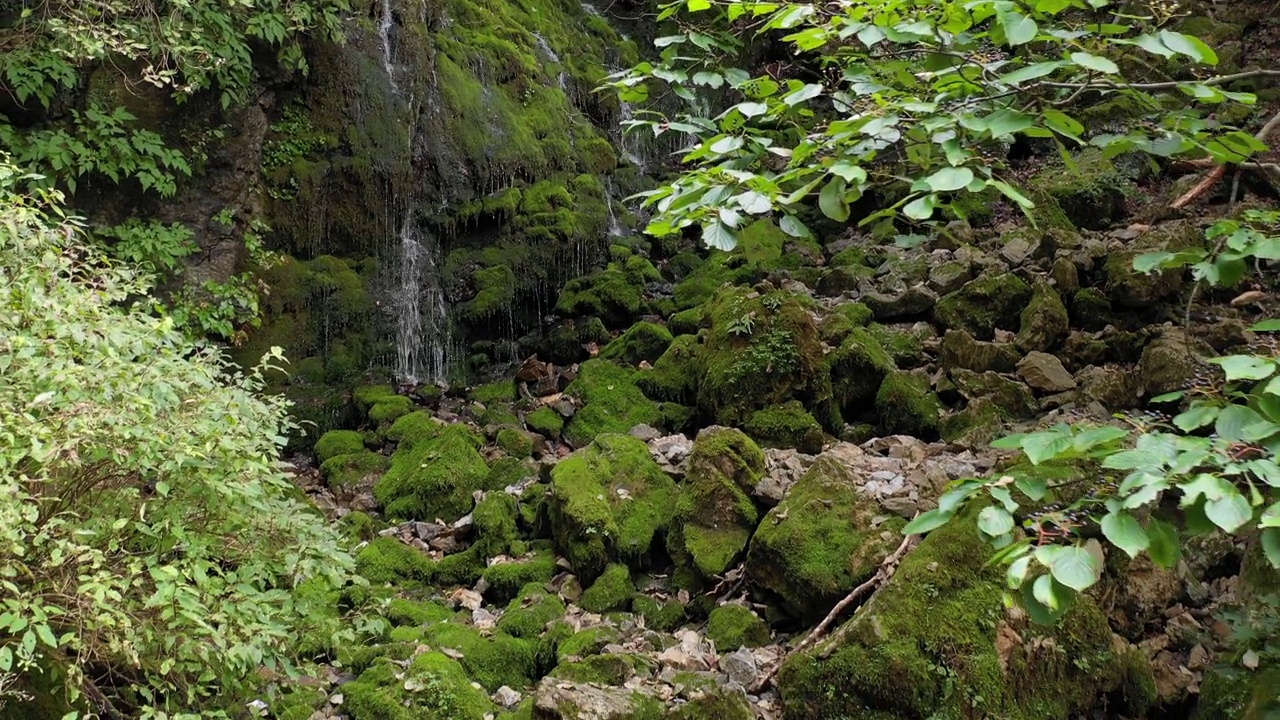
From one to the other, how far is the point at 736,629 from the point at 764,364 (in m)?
2.90

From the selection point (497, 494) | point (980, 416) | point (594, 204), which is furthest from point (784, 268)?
point (497, 494)

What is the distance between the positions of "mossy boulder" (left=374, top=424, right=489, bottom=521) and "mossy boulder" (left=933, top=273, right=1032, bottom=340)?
5144 millimetres

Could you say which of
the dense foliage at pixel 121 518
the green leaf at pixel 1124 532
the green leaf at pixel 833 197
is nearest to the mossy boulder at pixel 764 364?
the dense foliage at pixel 121 518

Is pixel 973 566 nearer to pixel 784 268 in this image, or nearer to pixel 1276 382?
pixel 1276 382

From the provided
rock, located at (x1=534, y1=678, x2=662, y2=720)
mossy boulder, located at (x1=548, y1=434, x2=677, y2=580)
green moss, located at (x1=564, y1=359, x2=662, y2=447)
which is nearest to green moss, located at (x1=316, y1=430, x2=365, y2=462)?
green moss, located at (x1=564, y1=359, x2=662, y2=447)

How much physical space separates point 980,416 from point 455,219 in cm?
760

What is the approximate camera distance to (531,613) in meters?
4.83

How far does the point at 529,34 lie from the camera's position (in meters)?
13.1

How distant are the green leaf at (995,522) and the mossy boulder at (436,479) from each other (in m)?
5.50

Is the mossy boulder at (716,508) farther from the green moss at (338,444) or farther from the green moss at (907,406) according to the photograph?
the green moss at (338,444)

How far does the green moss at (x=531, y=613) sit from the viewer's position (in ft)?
15.5

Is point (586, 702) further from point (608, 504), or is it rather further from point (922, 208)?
point (922, 208)

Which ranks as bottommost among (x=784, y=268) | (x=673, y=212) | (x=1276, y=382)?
(x=784, y=268)

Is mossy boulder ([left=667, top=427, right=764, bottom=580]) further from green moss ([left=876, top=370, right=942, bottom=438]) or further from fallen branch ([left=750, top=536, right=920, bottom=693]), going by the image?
green moss ([left=876, top=370, right=942, bottom=438])
